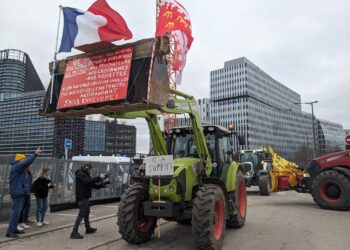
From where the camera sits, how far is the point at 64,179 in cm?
1274

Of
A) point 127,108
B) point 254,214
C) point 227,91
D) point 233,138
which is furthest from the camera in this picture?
point 227,91

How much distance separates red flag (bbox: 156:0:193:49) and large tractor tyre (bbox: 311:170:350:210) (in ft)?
24.6

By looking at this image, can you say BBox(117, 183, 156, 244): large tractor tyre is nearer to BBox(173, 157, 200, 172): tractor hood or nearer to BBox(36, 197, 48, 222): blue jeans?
BBox(173, 157, 200, 172): tractor hood

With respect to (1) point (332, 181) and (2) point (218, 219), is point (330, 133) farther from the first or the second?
(2) point (218, 219)

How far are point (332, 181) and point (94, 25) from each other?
9.84 metres

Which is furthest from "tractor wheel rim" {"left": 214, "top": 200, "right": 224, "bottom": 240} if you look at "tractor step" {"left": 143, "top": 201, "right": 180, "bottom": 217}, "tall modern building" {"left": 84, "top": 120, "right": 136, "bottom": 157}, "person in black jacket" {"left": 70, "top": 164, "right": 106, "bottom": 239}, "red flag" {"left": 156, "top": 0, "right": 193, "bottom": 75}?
"tall modern building" {"left": 84, "top": 120, "right": 136, "bottom": 157}

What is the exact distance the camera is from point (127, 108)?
675cm

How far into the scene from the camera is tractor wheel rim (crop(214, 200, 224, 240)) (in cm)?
720

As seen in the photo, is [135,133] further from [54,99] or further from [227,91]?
[54,99]

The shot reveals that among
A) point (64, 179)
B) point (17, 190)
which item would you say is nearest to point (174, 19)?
point (64, 179)

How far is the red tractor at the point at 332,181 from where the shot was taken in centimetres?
1228

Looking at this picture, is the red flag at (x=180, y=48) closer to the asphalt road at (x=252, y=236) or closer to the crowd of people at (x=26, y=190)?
the asphalt road at (x=252, y=236)

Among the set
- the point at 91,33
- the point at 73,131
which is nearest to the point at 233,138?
the point at 91,33

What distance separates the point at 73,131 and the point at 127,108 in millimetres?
61989
